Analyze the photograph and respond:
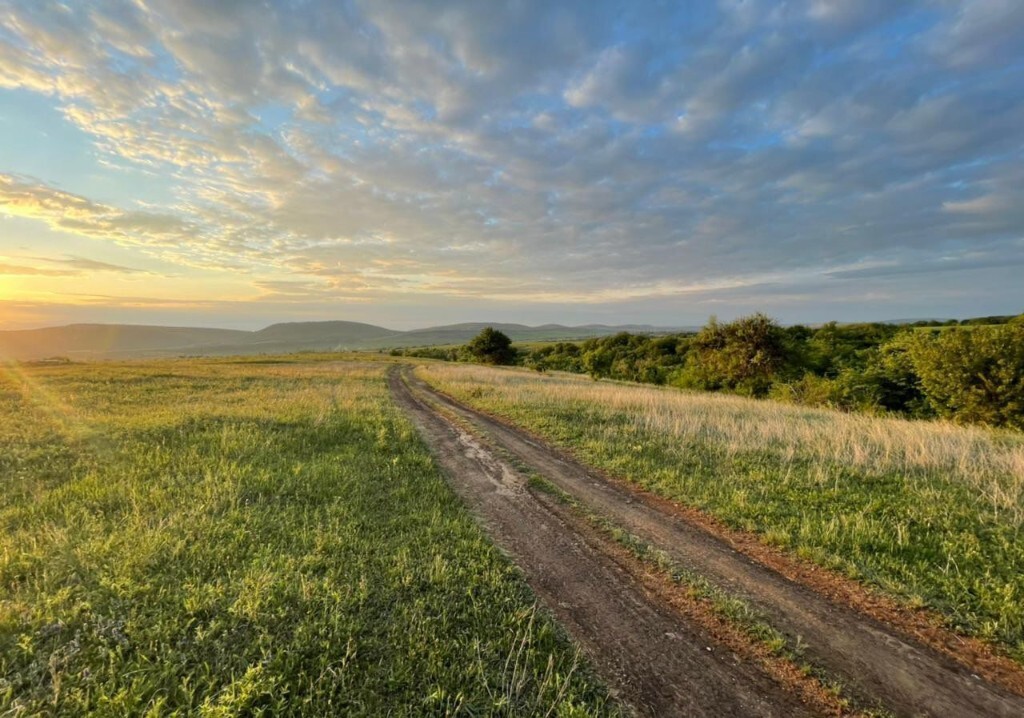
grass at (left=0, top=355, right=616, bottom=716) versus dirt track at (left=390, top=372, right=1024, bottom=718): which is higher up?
grass at (left=0, top=355, right=616, bottom=716)

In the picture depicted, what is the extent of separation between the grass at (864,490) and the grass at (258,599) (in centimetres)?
441

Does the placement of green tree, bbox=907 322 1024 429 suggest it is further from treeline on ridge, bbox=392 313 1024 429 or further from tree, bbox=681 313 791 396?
tree, bbox=681 313 791 396

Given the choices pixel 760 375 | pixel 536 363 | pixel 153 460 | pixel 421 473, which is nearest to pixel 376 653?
pixel 421 473

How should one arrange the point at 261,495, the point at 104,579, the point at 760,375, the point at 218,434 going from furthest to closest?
the point at 760,375, the point at 218,434, the point at 261,495, the point at 104,579

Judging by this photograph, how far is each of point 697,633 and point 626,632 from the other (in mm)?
736

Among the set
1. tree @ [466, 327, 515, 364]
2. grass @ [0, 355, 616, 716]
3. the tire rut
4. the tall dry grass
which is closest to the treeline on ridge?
the tall dry grass

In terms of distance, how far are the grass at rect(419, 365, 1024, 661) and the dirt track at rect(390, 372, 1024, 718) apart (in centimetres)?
90

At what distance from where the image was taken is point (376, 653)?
4086 millimetres

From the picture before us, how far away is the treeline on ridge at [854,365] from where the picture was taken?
17688 millimetres

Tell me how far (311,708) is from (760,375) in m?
39.3

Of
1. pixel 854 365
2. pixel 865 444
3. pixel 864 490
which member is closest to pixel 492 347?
pixel 854 365

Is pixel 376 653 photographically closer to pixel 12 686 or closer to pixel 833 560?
pixel 12 686

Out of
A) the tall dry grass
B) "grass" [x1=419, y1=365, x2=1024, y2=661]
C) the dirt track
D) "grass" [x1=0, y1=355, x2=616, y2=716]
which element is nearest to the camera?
"grass" [x1=0, y1=355, x2=616, y2=716]

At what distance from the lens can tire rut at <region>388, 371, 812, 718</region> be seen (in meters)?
3.66
